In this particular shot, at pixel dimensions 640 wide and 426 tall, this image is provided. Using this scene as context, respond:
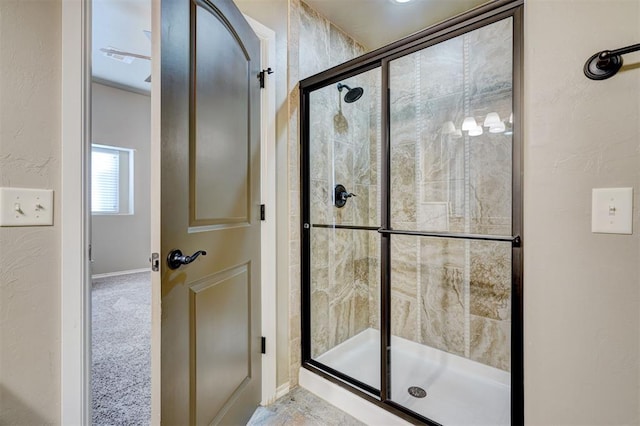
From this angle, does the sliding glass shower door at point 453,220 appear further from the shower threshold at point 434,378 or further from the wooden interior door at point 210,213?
the wooden interior door at point 210,213

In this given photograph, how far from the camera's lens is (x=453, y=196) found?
212cm

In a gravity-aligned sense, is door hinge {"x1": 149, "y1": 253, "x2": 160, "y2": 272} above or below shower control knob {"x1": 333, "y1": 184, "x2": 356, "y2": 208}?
below

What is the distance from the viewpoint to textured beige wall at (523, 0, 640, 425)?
83 centimetres

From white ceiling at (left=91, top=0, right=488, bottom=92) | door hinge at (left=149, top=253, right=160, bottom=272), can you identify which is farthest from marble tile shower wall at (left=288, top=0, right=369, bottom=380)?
door hinge at (left=149, top=253, right=160, bottom=272)

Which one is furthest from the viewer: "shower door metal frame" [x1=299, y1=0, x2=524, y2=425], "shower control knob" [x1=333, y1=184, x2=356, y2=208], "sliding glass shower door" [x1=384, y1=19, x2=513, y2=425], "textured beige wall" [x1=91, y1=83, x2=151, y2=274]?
"textured beige wall" [x1=91, y1=83, x2=151, y2=274]

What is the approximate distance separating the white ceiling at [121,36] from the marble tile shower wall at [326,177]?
56.2 inches

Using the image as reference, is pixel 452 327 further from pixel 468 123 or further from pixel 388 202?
pixel 468 123

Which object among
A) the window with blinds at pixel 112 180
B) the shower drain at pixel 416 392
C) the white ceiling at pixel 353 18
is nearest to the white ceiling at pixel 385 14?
the white ceiling at pixel 353 18

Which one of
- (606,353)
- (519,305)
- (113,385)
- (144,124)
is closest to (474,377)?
(519,305)

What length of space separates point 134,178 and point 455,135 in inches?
186

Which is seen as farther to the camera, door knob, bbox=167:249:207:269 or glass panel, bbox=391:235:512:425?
glass panel, bbox=391:235:512:425

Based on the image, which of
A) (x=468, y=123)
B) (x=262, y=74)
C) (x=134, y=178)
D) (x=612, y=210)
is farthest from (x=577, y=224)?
(x=134, y=178)

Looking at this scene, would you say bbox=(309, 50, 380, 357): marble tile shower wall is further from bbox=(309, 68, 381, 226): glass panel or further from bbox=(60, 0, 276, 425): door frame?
bbox=(60, 0, 276, 425): door frame

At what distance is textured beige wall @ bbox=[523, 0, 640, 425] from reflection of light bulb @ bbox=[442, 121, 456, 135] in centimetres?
112
